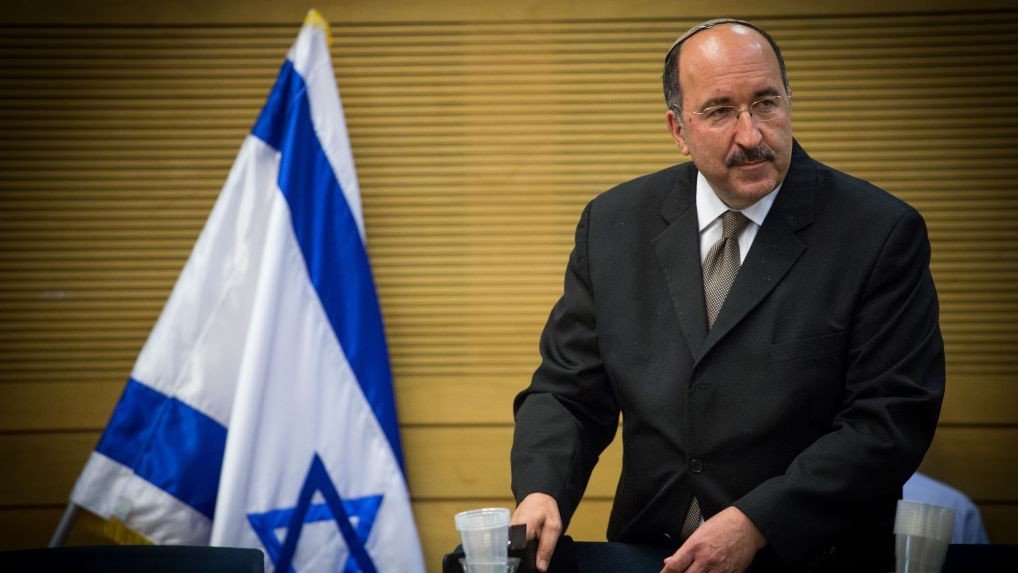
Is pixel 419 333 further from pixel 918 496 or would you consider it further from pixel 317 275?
pixel 918 496

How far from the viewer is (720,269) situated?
1.73 metres

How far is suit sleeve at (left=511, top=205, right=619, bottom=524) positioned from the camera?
1.63m

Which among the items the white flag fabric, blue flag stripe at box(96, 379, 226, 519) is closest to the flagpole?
the white flag fabric

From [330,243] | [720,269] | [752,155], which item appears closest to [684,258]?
[720,269]

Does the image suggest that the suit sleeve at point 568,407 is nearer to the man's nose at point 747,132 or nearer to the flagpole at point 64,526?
the man's nose at point 747,132

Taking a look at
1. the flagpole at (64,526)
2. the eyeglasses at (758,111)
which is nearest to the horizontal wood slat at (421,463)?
the flagpole at (64,526)

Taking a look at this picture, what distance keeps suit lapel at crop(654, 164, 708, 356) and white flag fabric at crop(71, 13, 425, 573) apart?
4.44 feet

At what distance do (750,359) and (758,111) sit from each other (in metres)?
0.40

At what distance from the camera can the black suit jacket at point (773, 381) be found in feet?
4.96

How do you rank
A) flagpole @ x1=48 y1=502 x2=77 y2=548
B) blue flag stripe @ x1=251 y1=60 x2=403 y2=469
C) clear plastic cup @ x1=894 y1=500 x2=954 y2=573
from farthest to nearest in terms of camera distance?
blue flag stripe @ x1=251 y1=60 x2=403 y2=469 < flagpole @ x1=48 y1=502 x2=77 y2=548 < clear plastic cup @ x1=894 y1=500 x2=954 y2=573

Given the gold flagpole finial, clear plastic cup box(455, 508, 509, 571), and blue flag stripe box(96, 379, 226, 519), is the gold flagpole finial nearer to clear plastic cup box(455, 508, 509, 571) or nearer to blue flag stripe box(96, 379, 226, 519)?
blue flag stripe box(96, 379, 226, 519)

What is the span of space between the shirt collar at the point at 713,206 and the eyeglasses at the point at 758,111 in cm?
13

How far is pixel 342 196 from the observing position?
9.82ft

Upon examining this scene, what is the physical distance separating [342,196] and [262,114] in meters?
0.32
